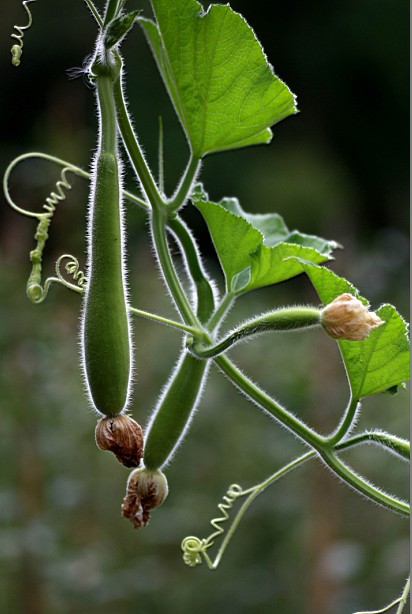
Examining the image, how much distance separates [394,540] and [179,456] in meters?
0.64

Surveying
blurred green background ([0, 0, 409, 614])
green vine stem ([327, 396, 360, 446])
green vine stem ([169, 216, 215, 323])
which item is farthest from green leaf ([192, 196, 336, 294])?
blurred green background ([0, 0, 409, 614])

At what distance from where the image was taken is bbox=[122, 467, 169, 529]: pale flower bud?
725 millimetres

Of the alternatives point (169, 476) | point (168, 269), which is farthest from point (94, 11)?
point (169, 476)

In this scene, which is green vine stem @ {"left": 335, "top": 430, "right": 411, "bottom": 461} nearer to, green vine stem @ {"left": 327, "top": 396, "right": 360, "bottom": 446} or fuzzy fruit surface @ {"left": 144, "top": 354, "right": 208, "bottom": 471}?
green vine stem @ {"left": 327, "top": 396, "right": 360, "bottom": 446}

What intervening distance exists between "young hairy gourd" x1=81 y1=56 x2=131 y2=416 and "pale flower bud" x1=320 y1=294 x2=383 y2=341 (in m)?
0.14

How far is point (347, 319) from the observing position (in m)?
0.61

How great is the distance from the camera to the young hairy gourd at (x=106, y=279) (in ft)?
2.06

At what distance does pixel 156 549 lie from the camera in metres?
2.43

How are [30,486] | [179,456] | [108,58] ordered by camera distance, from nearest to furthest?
1. [108,58]
2. [30,486]
3. [179,456]

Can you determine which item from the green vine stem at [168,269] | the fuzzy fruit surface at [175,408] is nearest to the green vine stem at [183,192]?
the green vine stem at [168,269]

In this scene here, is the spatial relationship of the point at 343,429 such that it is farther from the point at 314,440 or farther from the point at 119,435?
the point at 119,435

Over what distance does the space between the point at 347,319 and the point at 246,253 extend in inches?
6.5

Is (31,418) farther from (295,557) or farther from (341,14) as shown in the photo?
(341,14)

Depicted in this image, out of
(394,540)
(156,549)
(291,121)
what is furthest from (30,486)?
(291,121)
